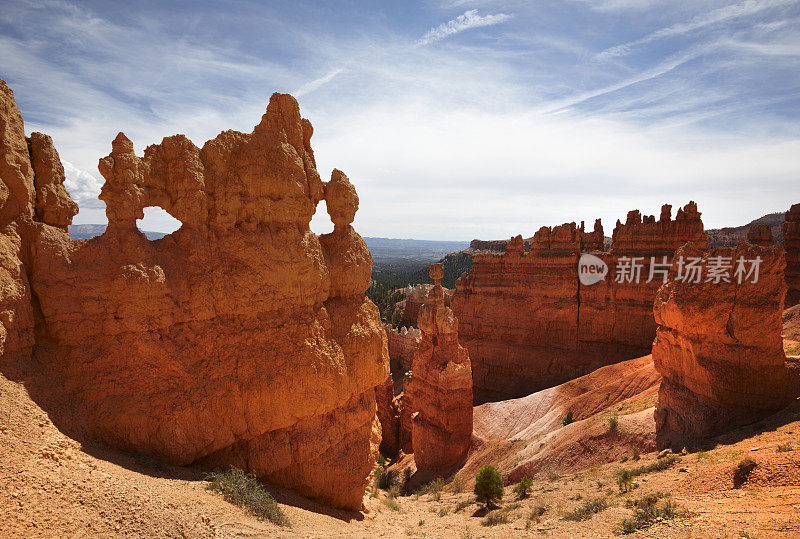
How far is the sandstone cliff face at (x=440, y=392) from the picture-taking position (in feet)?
79.5

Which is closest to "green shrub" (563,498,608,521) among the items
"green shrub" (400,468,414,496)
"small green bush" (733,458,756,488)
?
"small green bush" (733,458,756,488)

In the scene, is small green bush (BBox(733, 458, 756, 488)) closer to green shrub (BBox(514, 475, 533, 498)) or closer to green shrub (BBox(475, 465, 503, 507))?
green shrub (BBox(514, 475, 533, 498))

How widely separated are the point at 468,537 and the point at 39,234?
39.8 feet

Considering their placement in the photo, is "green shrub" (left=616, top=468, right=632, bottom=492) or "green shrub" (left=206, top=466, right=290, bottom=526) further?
"green shrub" (left=616, top=468, right=632, bottom=492)

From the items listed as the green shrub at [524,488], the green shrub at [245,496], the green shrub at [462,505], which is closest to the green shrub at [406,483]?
the green shrub at [462,505]

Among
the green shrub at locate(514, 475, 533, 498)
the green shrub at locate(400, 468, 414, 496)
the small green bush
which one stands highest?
the small green bush

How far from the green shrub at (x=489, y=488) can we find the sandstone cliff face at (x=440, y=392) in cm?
800

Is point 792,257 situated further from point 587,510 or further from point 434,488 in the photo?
point 587,510

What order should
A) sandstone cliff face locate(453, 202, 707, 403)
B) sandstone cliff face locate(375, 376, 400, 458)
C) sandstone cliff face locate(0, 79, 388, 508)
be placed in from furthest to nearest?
sandstone cliff face locate(453, 202, 707, 403)
sandstone cliff face locate(375, 376, 400, 458)
sandstone cliff face locate(0, 79, 388, 508)

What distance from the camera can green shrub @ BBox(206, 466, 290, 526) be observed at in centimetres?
751

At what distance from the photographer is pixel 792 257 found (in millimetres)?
34594

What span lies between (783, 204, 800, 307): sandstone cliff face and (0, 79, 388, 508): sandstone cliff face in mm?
38745

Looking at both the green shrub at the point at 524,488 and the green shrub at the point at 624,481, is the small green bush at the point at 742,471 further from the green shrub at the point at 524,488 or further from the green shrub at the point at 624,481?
the green shrub at the point at 524,488

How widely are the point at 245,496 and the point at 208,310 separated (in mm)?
3819
